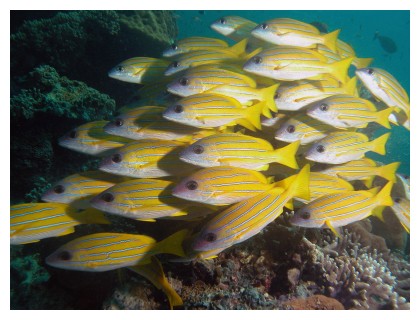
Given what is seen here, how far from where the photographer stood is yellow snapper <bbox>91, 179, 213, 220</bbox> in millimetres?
2877

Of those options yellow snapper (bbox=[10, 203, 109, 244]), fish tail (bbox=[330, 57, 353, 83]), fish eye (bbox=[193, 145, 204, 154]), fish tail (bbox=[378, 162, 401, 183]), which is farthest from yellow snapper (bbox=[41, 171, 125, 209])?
fish tail (bbox=[378, 162, 401, 183])

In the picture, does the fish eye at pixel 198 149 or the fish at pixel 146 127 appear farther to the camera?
the fish at pixel 146 127

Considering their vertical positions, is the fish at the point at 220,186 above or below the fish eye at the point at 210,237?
above

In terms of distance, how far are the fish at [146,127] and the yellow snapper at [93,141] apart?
30cm

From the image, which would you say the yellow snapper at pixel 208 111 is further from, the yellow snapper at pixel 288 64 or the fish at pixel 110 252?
the fish at pixel 110 252

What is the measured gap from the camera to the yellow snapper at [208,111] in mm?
3217

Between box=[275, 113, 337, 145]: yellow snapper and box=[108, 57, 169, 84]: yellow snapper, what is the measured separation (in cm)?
233

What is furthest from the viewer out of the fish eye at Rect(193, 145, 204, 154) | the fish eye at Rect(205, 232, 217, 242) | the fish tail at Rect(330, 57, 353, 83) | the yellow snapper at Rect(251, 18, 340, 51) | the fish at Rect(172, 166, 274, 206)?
the yellow snapper at Rect(251, 18, 340, 51)

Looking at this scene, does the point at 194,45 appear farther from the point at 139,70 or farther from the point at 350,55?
the point at 350,55

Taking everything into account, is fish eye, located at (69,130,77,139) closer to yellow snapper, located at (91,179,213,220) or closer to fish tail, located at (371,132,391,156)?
yellow snapper, located at (91,179,213,220)

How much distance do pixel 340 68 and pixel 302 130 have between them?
1139 mm

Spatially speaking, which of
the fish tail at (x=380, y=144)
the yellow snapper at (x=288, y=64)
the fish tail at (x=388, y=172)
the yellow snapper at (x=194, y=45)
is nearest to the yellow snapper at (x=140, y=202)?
the yellow snapper at (x=288, y=64)

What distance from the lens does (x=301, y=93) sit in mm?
3910

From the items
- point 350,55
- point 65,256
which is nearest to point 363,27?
point 350,55
